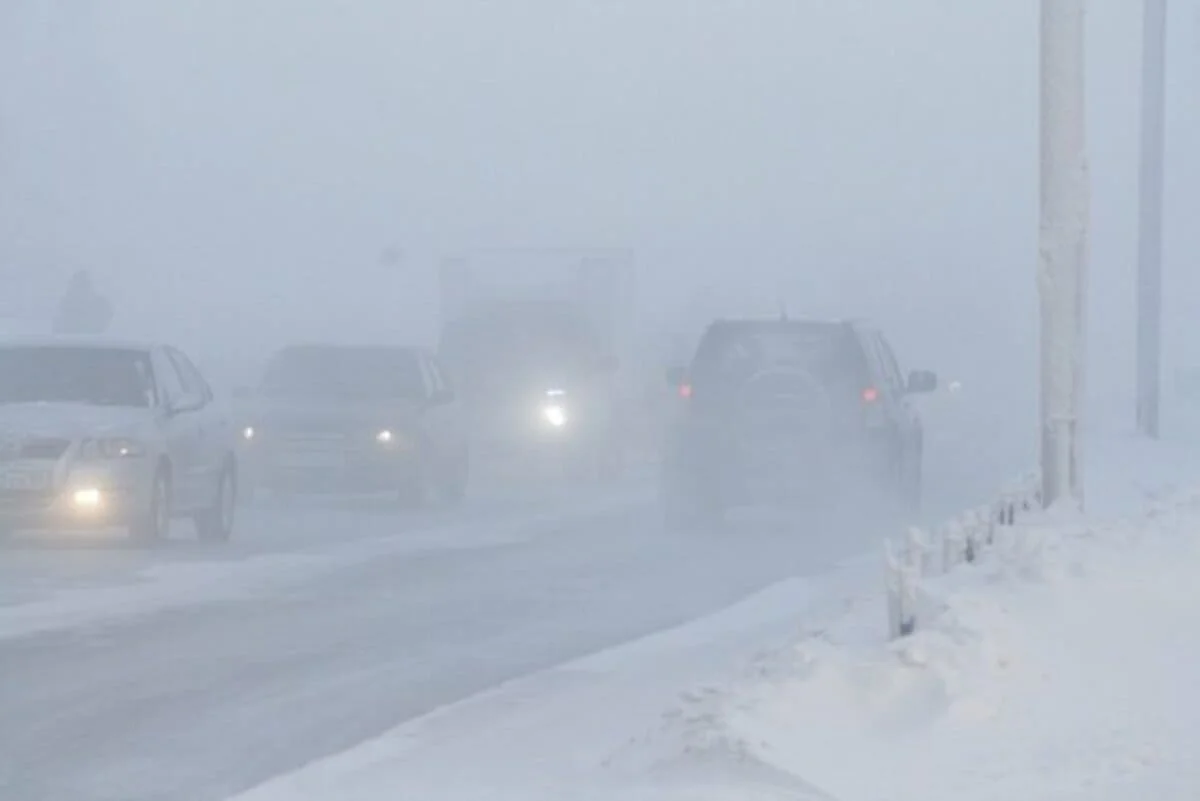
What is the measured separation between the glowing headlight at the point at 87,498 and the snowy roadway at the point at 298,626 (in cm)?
37

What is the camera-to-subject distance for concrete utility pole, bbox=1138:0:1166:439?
29.9 meters

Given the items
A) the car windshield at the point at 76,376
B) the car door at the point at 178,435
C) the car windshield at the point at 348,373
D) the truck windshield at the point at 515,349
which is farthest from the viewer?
the truck windshield at the point at 515,349

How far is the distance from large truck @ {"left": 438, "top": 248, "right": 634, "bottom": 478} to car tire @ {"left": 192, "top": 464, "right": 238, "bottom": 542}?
11895mm

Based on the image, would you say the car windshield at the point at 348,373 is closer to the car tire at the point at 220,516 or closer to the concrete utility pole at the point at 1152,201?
the car tire at the point at 220,516

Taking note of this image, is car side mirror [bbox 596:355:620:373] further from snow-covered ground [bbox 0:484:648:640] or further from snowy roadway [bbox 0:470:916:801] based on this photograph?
snowy roadway [bbox 0:470:916:801]

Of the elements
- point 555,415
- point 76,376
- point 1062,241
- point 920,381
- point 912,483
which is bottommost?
point 555,415

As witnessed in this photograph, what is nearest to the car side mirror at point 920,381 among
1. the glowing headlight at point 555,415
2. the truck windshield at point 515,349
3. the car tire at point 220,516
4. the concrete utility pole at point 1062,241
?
the car tire at point 220,516

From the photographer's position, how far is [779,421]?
22.5 m

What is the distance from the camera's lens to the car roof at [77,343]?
829 inches

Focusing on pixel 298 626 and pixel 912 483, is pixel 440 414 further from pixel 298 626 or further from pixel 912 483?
pixel 298 626

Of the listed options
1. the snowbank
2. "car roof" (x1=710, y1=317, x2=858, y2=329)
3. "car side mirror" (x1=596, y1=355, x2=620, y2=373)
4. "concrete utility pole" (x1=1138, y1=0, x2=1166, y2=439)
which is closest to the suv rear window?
"car roof" (x1=710, y1=317, x2=858, y2=329)

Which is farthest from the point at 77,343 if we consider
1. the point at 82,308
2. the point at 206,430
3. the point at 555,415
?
the point at 82,308

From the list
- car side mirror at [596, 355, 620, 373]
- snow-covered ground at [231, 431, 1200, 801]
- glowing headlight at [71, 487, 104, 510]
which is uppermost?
snow-covered ground at [231, 431, 1200, 801]

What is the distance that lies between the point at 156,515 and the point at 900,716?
465 inches
